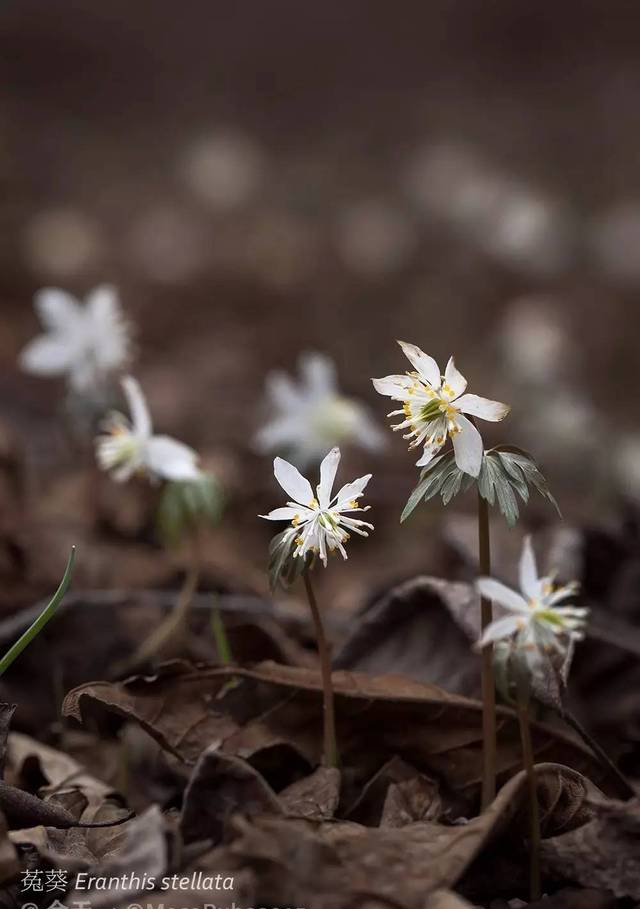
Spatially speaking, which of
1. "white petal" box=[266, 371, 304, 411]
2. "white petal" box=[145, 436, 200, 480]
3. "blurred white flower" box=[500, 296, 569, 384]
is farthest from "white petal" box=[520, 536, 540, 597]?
"blurred white flower" box=[500, 296, 569, 384]

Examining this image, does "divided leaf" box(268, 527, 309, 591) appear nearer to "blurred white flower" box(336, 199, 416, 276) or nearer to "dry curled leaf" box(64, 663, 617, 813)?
"dry curled leaf" box(64, 663, 617, 813)

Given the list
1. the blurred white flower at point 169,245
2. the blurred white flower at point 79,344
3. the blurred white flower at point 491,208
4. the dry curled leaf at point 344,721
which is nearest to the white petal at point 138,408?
the dry curled leaf at point 344,721

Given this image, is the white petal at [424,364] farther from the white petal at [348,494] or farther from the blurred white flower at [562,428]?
the blurred white flower at [562,428]

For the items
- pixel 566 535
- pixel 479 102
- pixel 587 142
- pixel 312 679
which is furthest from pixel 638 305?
pixel 312 679

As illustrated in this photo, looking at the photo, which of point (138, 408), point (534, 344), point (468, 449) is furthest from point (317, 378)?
point (468, 449)

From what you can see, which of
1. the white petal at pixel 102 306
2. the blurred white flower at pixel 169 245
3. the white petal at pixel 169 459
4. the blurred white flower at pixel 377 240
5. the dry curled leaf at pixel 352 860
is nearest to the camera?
the dry curled leaf at pixel 352 860

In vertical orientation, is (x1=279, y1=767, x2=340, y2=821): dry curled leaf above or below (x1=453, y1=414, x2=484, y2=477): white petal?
below
